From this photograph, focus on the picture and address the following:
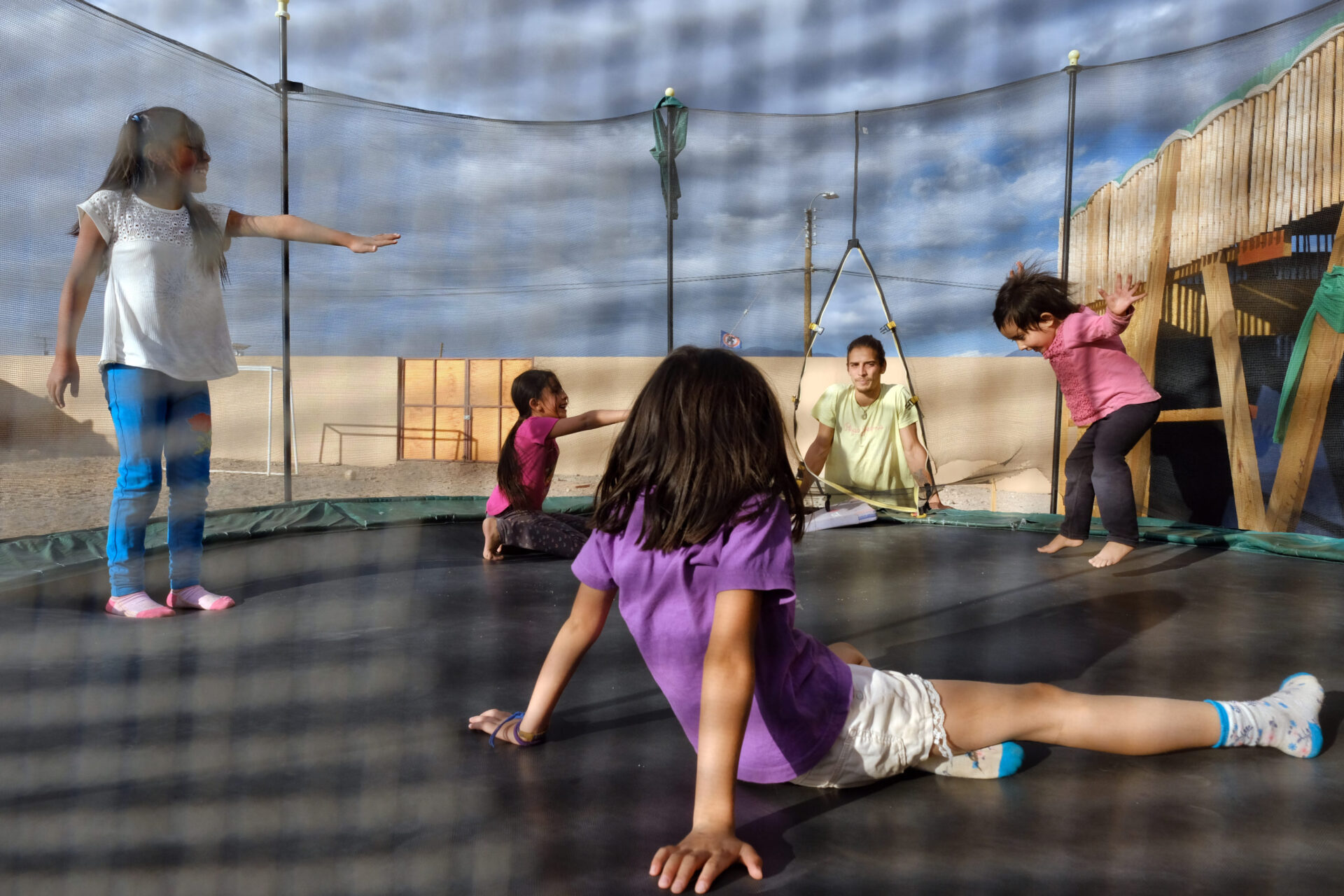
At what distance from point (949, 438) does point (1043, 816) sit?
277 cm

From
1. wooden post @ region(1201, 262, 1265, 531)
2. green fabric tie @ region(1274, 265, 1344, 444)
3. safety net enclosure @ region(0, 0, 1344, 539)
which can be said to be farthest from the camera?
wooden post @ region(1201, 262, 1265, 531)

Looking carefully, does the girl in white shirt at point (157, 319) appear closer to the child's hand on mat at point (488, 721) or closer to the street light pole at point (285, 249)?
the street light pole at point (285, 249)

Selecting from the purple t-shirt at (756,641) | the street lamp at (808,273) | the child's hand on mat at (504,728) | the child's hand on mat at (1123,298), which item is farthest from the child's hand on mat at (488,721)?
the street lamp at (808,273)

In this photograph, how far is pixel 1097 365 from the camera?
2250 mm

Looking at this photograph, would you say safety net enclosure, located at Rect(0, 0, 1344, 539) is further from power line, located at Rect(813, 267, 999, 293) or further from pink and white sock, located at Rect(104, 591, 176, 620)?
pink and white sock, located at Rect(104, 591, 176, 620)

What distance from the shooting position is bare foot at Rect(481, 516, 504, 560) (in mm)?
2209

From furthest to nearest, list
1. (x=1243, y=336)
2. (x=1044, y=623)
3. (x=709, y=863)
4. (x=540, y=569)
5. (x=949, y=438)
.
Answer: (x=949, y=438), (x=1243, y=336), (x=540, y=569), (x=1044, y=623), (x=709, y=863)

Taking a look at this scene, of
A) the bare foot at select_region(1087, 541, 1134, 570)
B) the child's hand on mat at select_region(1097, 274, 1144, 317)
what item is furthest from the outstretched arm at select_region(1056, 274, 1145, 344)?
the bare foot at select_region(1087, 541, 1134, 570)

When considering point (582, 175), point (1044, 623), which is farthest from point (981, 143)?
point (1044, 623)

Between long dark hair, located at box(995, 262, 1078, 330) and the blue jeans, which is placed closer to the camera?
the blue jeans

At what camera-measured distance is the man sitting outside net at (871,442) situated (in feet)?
8.63

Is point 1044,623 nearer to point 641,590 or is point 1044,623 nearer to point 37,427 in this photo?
point 641,590

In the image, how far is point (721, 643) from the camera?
696 millimetres

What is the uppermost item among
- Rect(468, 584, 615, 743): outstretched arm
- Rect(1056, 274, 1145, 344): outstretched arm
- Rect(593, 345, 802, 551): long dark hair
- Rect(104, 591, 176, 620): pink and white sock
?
Rect(1056, 274, 1145, 344): outstretched arm
